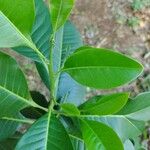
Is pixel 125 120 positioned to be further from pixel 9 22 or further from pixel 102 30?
pixel 102 30

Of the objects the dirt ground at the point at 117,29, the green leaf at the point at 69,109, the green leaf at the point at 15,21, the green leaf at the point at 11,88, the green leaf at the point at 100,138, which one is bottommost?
the green leaf at the point at 100,138

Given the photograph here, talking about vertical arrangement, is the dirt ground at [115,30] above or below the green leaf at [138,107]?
above

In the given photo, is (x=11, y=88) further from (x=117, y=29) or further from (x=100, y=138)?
(x=117, y=29)

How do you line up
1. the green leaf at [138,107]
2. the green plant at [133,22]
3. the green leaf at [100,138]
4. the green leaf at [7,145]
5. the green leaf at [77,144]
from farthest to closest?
the green plant at [133,22], the green leaf at [7,145], the green leaf at [77,144], the green leaf at [138,107], the green leaf at [100,138]

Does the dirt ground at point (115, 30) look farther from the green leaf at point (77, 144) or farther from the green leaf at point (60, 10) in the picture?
the green leaf at point (60, 10)

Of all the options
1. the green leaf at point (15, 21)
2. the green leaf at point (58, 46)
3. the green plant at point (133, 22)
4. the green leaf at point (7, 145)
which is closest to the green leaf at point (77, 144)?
the green leaf at point (58, 46)

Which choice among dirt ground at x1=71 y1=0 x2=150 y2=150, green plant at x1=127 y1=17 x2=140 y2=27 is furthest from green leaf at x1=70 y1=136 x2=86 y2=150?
green plant at x1=127 y1=17 x2=140 y2=27

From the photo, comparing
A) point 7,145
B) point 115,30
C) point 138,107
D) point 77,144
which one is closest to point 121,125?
point 138,107

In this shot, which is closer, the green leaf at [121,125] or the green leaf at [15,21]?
the green leaf at [15,21]

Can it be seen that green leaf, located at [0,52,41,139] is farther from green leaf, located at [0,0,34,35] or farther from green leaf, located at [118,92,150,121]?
green leaf, located at [118,92,150,121]
